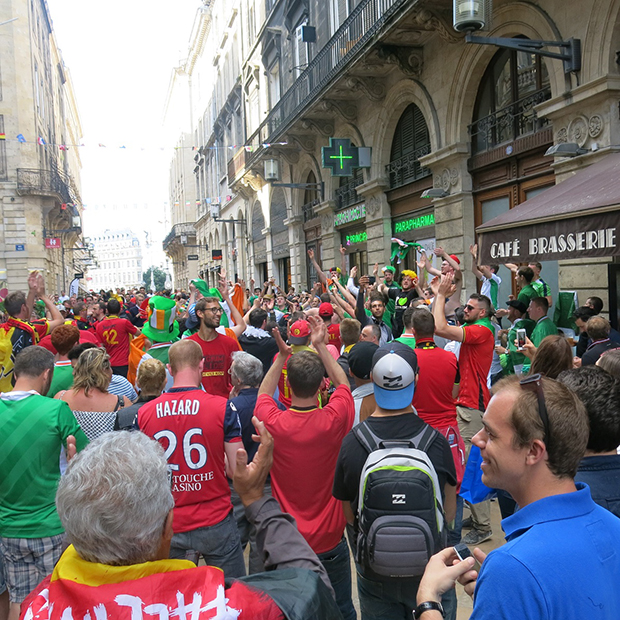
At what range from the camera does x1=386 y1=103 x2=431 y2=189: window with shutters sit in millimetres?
13562

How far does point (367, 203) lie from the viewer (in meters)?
16.0

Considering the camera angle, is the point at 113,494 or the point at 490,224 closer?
the point at 113,494

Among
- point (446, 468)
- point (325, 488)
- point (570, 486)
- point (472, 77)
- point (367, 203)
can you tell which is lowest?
point (325, 488)

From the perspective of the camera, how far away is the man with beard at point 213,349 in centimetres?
558

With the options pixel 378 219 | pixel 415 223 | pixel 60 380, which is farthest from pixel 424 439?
pixel 378 219

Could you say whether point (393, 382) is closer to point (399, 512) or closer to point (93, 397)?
point (399, 512)

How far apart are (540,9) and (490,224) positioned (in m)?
4.14

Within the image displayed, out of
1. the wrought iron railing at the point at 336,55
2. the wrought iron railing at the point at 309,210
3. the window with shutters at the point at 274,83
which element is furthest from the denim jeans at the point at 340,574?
the window with shutters at the point at 274,83

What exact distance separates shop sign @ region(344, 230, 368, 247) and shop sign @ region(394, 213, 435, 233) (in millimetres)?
1992

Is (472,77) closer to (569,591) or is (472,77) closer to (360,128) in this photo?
(360,128)

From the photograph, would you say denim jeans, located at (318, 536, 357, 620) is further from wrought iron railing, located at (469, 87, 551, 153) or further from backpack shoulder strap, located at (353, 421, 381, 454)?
wrought iron railing, located at (469, 87, 551, 153)

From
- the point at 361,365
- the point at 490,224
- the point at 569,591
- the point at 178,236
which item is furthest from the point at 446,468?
the point at 178,236

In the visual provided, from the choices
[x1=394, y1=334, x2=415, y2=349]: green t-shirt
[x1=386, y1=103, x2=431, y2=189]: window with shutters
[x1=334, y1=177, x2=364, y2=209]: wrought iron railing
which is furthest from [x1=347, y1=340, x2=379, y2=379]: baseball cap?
[x1=334, y1=177, x2=364, y2=209]: wrought iron railing

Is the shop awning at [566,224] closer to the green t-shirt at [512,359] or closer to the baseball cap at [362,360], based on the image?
the green t-shirt at [512,359]
